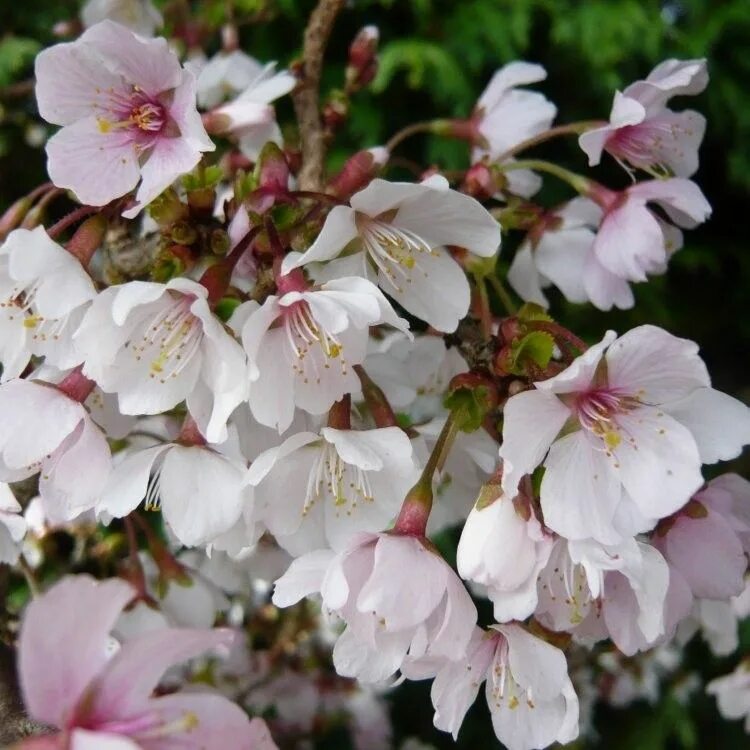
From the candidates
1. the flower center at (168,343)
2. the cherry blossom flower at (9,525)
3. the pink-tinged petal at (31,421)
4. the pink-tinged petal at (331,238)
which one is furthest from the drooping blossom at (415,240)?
the cherry blossom flower at (9,525)

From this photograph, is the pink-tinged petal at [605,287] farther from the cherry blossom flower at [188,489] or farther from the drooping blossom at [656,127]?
the cherry blossom flower at [188,489]

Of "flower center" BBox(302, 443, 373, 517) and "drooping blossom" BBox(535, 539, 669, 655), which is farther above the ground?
"flower center" BBox(302, 443, 373, 517)

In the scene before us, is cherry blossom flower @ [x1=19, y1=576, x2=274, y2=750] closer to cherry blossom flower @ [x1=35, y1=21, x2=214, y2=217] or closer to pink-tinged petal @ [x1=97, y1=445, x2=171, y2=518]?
pink-tinged petal @ [x1=97, y1=445, x2=171, y2=518]

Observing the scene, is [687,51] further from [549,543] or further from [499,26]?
[549,543]

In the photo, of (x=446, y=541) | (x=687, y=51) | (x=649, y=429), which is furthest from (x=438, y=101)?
(x=649, y=429)

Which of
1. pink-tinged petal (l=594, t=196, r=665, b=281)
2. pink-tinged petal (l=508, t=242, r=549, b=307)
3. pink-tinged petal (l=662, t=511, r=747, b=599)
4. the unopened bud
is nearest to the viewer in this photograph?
pink-tinged petal (l=662, t=511, r=747, b=599)

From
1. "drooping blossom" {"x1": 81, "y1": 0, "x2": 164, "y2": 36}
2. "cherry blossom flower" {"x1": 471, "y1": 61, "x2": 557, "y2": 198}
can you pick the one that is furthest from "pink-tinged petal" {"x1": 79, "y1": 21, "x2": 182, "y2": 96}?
"drooping blossom" {"x1": 81, "y1": 0, "x2": 164, "y2": 36}

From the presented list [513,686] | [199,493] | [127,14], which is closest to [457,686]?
[513,686]
